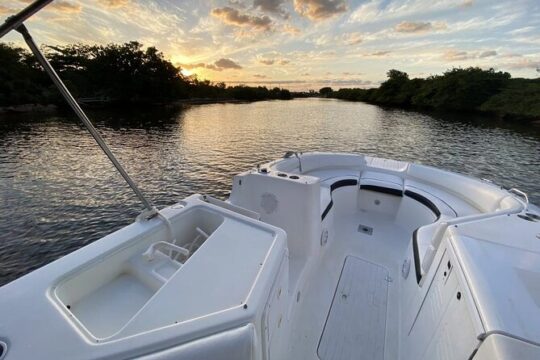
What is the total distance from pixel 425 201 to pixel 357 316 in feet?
7.27

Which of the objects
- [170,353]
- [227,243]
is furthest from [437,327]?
[170,353]

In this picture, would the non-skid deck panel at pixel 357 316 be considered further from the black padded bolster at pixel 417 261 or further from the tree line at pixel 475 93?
the tree line at pixel 475 93

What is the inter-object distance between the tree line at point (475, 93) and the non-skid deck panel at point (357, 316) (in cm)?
3238

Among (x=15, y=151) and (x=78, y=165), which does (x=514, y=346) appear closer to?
(x=78, y=165)

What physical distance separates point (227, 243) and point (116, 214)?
6.84 metres

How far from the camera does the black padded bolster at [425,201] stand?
11.2ft

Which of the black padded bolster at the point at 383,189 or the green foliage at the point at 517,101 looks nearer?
the black padded bolster at the point at 383,189

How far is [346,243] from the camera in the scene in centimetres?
370

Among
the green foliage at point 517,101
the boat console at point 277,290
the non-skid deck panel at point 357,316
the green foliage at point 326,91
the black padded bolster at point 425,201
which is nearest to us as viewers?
the boat console at point 277,290

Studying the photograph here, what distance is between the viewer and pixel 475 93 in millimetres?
32594

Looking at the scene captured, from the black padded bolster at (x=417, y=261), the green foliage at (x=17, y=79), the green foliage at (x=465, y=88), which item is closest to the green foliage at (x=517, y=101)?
the green foliage at (x=465, y=88)

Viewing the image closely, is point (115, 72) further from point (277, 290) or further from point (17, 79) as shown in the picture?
point (277, 290)

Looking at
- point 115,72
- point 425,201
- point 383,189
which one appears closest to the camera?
point 425,201

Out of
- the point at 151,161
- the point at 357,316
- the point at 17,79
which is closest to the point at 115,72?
the point at 17,79
